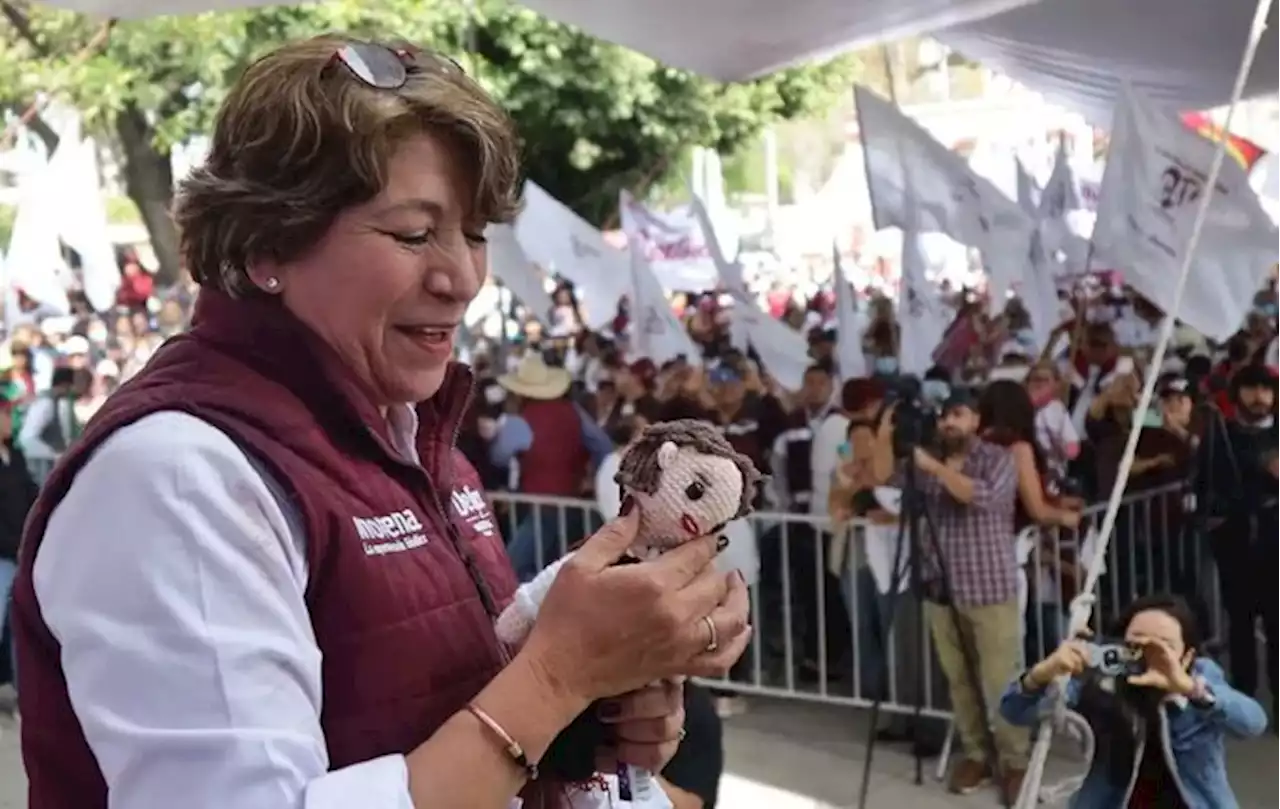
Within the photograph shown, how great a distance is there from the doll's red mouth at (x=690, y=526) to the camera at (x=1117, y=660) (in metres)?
2.85

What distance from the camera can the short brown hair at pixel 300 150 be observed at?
1260 millimetres

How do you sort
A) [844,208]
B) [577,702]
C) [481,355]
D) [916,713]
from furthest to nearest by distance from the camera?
[844,208] < [481,355] < [916,713] < [577,702]

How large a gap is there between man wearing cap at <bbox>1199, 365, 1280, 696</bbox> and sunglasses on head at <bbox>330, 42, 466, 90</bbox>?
6.57 metres

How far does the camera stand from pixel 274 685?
3.58ft

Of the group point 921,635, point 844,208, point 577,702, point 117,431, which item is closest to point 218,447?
point 117,431

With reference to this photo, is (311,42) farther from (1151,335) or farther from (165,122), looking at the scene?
(165,122)

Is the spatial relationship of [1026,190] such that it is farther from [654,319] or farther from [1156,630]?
[1156,630]

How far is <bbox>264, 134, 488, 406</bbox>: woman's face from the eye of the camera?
50.4 inches

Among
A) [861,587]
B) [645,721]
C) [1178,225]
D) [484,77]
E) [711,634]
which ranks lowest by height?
[861,587]

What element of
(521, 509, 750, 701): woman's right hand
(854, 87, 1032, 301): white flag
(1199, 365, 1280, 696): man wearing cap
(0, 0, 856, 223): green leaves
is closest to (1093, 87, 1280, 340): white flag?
(1199, 365, 1280, 696): man wearing cap

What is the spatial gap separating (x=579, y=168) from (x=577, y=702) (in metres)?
21.4

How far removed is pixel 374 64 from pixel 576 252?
8.98 m

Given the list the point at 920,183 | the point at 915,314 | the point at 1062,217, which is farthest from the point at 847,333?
the point at 1062,217

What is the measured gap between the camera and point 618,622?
1.22 m
